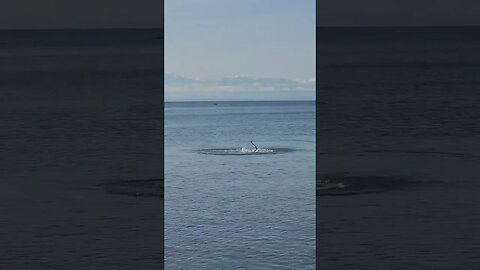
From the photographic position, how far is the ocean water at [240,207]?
471 cm

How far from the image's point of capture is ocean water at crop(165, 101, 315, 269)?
471 centimetres
